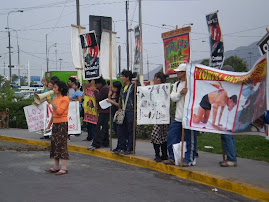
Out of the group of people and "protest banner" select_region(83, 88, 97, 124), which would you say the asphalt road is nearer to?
the group of people

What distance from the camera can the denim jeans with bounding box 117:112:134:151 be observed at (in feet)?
31.5

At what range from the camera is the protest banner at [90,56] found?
10523mm

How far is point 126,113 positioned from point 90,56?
2.02m

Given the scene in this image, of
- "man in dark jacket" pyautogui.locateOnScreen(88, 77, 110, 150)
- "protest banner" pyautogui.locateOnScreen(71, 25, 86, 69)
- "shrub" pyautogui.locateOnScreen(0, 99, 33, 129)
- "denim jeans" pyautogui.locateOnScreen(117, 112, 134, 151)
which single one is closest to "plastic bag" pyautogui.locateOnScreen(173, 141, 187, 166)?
"denim jeans" pyautogui.locateOnScreen(117, 112, 134, 151)

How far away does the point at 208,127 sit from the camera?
7555 mm

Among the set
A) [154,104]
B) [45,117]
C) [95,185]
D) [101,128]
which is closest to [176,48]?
[154,104]

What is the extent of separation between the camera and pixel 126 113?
380 inches

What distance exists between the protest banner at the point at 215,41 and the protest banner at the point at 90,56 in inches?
112

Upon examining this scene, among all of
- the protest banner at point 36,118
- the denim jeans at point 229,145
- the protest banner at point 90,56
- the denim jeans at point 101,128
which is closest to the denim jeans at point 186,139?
the denim jeans at point 229,145

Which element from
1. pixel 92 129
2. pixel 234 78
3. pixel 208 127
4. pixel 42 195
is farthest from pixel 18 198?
pixel 92 129

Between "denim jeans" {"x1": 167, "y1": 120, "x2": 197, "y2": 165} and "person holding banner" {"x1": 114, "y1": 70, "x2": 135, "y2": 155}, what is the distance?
154 centimetres

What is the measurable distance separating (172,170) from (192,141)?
682 millimetres

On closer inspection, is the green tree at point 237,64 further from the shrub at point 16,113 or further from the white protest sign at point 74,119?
the white protest sign at point 74,119

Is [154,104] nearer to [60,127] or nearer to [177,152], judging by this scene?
[177,152]
